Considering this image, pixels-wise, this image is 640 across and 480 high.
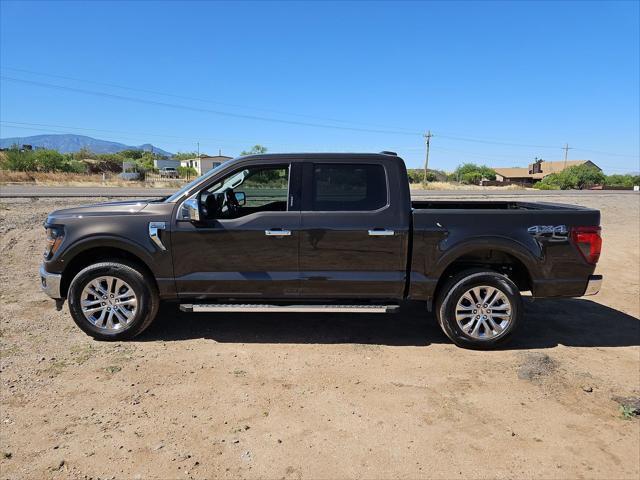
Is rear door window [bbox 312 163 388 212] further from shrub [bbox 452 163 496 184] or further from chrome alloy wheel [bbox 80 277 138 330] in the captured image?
shrub [bbox 452 163 496 184]

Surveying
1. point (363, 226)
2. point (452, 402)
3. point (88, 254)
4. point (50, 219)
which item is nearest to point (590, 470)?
point (452, 402)

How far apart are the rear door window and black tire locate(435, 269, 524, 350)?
1.15 metres

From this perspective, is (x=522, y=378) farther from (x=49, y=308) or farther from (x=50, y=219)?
(x=49, y=308)

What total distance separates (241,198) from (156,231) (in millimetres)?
1126

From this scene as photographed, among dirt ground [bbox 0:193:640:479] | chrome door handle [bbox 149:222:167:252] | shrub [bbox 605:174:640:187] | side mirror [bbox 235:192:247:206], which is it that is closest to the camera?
dirt ground [bbox 0:193:640:479]

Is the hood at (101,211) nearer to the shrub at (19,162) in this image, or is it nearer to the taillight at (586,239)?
the taillight at (586,239)

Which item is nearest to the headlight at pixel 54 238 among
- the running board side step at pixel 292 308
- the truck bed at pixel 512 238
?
the running board side step at pixel 292 308

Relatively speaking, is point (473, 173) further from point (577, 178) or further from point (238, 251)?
point (238, 251)

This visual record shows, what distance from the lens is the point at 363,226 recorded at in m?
4.58

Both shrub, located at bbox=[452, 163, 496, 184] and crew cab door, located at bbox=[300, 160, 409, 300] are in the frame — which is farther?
shrub, located at bbox=[452, 163, 496, 184]

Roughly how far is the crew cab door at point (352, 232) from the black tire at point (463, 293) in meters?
0.50

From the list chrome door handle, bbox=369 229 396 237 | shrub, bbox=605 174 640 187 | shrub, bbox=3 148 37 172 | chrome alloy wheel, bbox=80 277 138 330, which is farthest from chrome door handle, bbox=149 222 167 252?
shrub, bbox=605 174 640 187

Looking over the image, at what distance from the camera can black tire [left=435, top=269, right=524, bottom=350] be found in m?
4.62

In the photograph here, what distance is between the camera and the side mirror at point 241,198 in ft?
17.4
